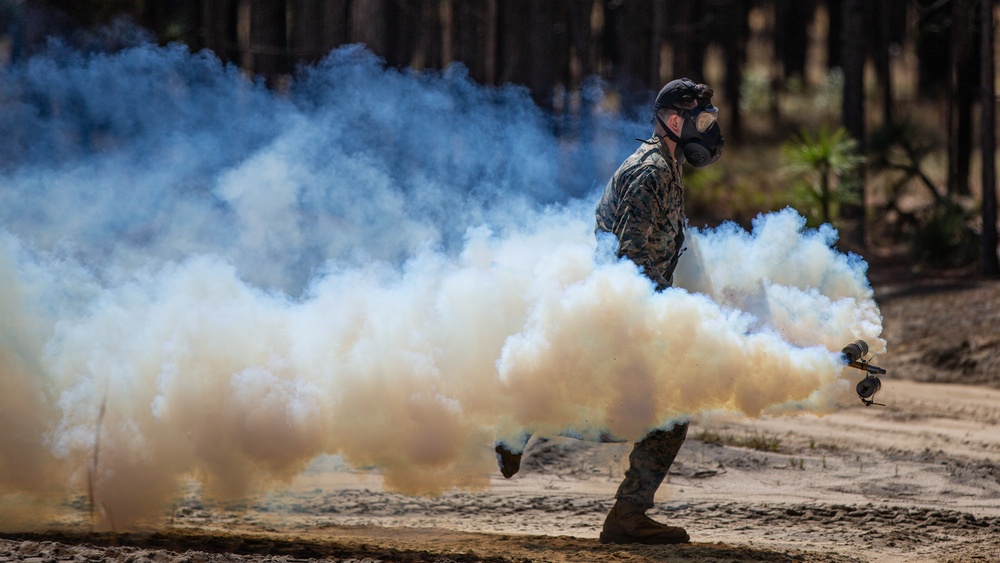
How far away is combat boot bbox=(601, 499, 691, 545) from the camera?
607 cm

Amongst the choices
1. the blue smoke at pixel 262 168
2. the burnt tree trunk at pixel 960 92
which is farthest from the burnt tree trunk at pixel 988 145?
the blue smoke at pixel 262 168

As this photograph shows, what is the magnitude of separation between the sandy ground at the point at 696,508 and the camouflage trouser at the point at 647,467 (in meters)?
0.30

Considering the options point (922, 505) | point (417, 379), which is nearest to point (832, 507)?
point (922, 505)

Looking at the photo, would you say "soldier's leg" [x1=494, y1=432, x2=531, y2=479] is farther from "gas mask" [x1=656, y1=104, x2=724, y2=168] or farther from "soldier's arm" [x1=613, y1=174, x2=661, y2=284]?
"gas mask" [x1=656, y1=104, x2=724, y2=168]

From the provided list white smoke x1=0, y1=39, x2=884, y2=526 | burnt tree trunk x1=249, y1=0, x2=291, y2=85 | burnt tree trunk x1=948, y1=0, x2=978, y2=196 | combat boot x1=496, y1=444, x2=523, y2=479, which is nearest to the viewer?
white smoke x1=0, y1=39, x2=884, y2=526

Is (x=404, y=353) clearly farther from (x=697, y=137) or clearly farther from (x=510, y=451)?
(x=697, y=137)

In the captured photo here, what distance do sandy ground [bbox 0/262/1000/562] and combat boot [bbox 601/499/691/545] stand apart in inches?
3.7

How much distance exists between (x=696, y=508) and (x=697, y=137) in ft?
8.53

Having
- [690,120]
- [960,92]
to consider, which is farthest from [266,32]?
[960,92]

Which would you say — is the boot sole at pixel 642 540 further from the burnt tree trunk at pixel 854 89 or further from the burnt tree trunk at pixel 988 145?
the burnt tree trunk at pixel 854 89

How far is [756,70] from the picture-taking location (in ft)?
150

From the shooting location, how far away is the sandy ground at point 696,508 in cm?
590

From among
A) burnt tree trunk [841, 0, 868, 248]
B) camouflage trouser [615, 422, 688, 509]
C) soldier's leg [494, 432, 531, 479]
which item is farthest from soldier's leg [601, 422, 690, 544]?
burnt tree trunk [841, 0, 868, 248]

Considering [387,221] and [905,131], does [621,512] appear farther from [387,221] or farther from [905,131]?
[905,131]
